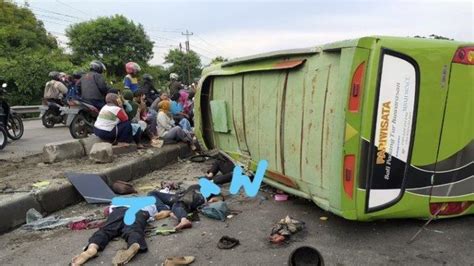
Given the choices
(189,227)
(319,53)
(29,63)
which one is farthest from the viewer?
(29,63)

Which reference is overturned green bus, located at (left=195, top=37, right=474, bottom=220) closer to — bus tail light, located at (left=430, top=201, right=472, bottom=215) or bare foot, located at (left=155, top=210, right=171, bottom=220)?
bus tail light, located at (left=430, top=201, right=472, bottom=215)

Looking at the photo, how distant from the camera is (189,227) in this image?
4523mm

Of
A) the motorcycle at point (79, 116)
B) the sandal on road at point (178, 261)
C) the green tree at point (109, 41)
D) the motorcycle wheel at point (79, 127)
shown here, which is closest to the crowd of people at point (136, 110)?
the motorcycle at point (79, 116)

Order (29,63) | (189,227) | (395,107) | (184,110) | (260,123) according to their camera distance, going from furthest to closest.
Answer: (29,63)
(184,110)
(260,123)
(189,227)
(395,107)

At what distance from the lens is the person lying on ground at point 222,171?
21.0ft

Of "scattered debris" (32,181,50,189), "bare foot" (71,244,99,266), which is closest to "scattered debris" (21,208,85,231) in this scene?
"scattered debris" (32,181,50,189)

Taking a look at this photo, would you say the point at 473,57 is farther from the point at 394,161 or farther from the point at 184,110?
the point at 184,110

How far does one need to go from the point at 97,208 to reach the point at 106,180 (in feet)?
2.94

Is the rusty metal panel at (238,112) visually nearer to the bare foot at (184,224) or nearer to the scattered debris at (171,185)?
the scattered debris at (171,185)


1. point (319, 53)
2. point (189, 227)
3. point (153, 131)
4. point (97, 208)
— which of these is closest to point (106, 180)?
point (97, 208)

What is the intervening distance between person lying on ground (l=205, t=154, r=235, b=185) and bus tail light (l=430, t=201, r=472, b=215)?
2.92m

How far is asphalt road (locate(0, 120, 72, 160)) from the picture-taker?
8.27m

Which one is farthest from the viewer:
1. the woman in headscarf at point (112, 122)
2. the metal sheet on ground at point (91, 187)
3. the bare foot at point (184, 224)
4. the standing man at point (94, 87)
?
the standing man at point (94, 87)

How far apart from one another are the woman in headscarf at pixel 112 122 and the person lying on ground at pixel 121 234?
10.1 feet
